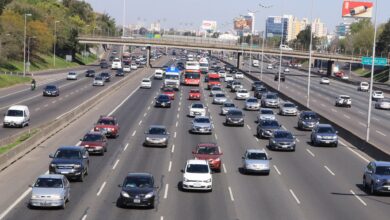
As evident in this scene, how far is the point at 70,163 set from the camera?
34.5m

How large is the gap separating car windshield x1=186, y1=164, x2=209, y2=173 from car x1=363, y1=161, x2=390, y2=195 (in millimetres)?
7435

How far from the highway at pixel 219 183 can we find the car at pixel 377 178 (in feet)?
1.47

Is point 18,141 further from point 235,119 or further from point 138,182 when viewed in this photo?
point 235,119

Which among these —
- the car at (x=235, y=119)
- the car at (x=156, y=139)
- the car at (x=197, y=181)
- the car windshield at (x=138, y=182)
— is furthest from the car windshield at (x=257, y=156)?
the car at (x=235, y=119)

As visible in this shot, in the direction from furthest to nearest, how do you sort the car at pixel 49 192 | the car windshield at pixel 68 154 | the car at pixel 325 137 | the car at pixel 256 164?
the car at pixel 325 137 < the car at pixel 256 164 < the car windshield at pixel 68 154 < the car at pixel 49 192

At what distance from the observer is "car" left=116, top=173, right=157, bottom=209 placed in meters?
28.8

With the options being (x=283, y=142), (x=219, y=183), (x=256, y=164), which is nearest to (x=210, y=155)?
(x=256, y=164)

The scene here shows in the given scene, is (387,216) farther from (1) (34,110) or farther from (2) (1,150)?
(1) (34,110)

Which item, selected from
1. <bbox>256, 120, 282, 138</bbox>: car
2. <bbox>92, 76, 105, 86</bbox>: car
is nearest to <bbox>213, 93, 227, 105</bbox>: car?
<bbox>256, 120, 282, 138</bbox>: car

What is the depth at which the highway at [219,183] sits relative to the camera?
2870cm

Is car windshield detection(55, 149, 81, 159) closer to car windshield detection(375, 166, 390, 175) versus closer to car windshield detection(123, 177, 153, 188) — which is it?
car windshield detection(123, 177, 153, 188)

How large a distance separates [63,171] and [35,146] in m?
12.3

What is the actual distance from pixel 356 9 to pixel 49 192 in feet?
577

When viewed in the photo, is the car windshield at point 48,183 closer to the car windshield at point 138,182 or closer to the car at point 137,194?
the car at point 137,194
